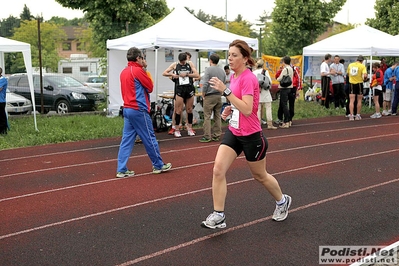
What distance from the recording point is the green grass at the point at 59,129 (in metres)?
11.8

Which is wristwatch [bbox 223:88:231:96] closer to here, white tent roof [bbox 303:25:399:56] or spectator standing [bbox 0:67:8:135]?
spectator standing [bbox 0:67:8:135]

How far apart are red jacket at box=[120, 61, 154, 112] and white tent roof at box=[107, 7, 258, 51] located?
18.7 ft

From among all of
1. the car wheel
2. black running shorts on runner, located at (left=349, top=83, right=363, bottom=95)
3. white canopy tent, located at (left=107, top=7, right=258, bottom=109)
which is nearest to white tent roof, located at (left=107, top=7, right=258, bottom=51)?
white canopy tent, located at (left=107, top=7, right=258, bottom=109)

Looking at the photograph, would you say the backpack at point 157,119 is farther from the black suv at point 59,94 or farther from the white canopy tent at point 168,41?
the black suv at point 59,94

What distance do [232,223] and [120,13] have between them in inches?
643

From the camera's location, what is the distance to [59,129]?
12.9 meters

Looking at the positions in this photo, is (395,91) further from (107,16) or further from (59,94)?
(107,16)

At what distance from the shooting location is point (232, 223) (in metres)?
5.48

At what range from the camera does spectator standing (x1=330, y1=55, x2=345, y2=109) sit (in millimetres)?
17359

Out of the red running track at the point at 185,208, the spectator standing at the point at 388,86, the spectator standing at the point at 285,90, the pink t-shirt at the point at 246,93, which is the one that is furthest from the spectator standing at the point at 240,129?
the spectator standing at the point at 388,86

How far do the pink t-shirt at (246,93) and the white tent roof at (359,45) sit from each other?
13530 millimetres

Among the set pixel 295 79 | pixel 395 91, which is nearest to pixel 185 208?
pixel 295 79

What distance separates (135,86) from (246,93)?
10.2ft

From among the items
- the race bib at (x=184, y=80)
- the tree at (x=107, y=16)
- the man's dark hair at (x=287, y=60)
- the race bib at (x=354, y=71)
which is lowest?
the race bib at (x=184, y=80)
